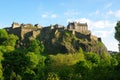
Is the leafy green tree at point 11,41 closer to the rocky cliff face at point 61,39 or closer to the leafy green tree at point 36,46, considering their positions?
the rocky cliff face at point 61,39

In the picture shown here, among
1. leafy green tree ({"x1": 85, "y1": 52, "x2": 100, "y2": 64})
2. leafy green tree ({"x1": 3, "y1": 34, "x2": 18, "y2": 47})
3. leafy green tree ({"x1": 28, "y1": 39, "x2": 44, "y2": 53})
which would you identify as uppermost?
leafy green tree ({"x1": 3, "y1": 34, "x2": 18, "y2": 47})

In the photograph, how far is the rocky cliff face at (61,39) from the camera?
141 m

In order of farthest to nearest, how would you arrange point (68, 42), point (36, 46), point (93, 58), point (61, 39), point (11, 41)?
point (61, 39), point (68, 42), point (11, 41), point (36, 46), point (93, 58)

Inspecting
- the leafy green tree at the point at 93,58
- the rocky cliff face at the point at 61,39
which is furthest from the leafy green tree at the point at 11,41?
the leafy green tree at the point at 93,58

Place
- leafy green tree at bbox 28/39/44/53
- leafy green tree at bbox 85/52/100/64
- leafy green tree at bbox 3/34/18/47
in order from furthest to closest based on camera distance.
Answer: leafy green tree at bbox 3/34/18/47
leafy green tree at bbox 28/39/44/53
leafy green tree at bbox 85/52/100/64

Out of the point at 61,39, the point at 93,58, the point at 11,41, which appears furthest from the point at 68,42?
the point at 93,58

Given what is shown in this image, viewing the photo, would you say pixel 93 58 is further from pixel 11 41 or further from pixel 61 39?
pixel 11 41

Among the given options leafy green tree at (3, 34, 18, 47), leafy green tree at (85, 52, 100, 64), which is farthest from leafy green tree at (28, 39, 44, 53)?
leafy green tree at (85, 52, 100, 64)

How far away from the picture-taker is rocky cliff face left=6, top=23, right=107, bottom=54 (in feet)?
463

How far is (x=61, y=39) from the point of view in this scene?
473 feet

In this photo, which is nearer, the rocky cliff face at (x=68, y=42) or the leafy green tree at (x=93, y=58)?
the leafy green tree at (x=93, y=58)

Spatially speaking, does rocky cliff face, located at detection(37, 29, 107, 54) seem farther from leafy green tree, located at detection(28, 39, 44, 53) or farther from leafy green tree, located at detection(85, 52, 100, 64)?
leafy green tree, located at detection(85, 52, 100, 64)

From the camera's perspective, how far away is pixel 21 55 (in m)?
100

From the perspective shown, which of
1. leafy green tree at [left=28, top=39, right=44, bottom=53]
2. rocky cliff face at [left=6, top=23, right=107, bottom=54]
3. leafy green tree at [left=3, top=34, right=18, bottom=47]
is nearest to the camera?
leafy green tree at [left=28, top=39, right=44, bottom=53]
